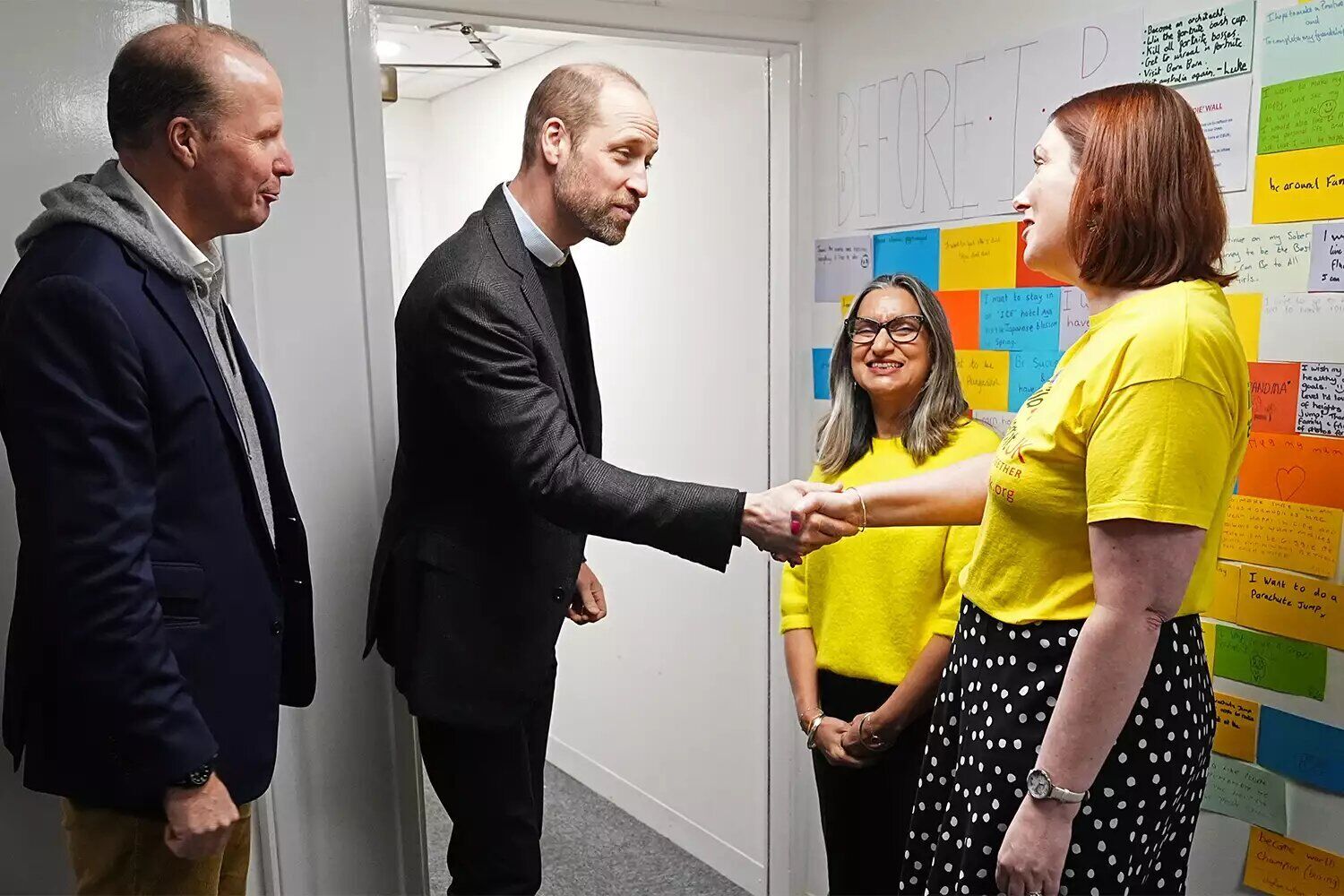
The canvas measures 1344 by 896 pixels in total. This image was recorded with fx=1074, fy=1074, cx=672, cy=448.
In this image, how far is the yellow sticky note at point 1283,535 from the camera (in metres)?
1.52

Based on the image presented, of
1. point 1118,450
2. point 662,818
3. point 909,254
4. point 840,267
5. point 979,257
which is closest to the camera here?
point 1118,450

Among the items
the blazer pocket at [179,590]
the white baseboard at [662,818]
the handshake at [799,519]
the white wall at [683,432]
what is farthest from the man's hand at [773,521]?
the white baseboard at [662,818]

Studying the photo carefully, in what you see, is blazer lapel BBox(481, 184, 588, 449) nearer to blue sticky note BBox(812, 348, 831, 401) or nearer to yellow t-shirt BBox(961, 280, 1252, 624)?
yellow t-shirt BBox(961, 280, 1252, 624)

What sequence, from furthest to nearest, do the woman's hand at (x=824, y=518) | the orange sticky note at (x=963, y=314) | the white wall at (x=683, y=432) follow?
the white wall at (x=683, y=432)
the orange sticky note at (x=963, y=314)
the woman's hand at (x=824, y=518)

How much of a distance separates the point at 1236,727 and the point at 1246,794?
101mm

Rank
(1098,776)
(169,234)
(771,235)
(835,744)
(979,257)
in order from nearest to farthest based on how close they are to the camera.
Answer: (1098,776) → (169,234) → (835,744) → (979,257) → (771,235)

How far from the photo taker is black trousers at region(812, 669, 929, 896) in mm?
1887

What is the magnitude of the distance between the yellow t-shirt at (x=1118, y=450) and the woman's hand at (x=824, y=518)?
0.33 m

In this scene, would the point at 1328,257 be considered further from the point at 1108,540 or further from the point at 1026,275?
the point at 1108,540

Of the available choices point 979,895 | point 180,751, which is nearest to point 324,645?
point 180,751

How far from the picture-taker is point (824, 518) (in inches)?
67.7

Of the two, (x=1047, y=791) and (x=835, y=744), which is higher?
(x=1047, y=791)

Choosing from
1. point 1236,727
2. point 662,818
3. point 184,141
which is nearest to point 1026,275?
point 1236,727

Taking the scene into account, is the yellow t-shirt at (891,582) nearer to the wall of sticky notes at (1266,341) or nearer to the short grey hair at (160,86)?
the wall of sticky notes at (1266,341)
